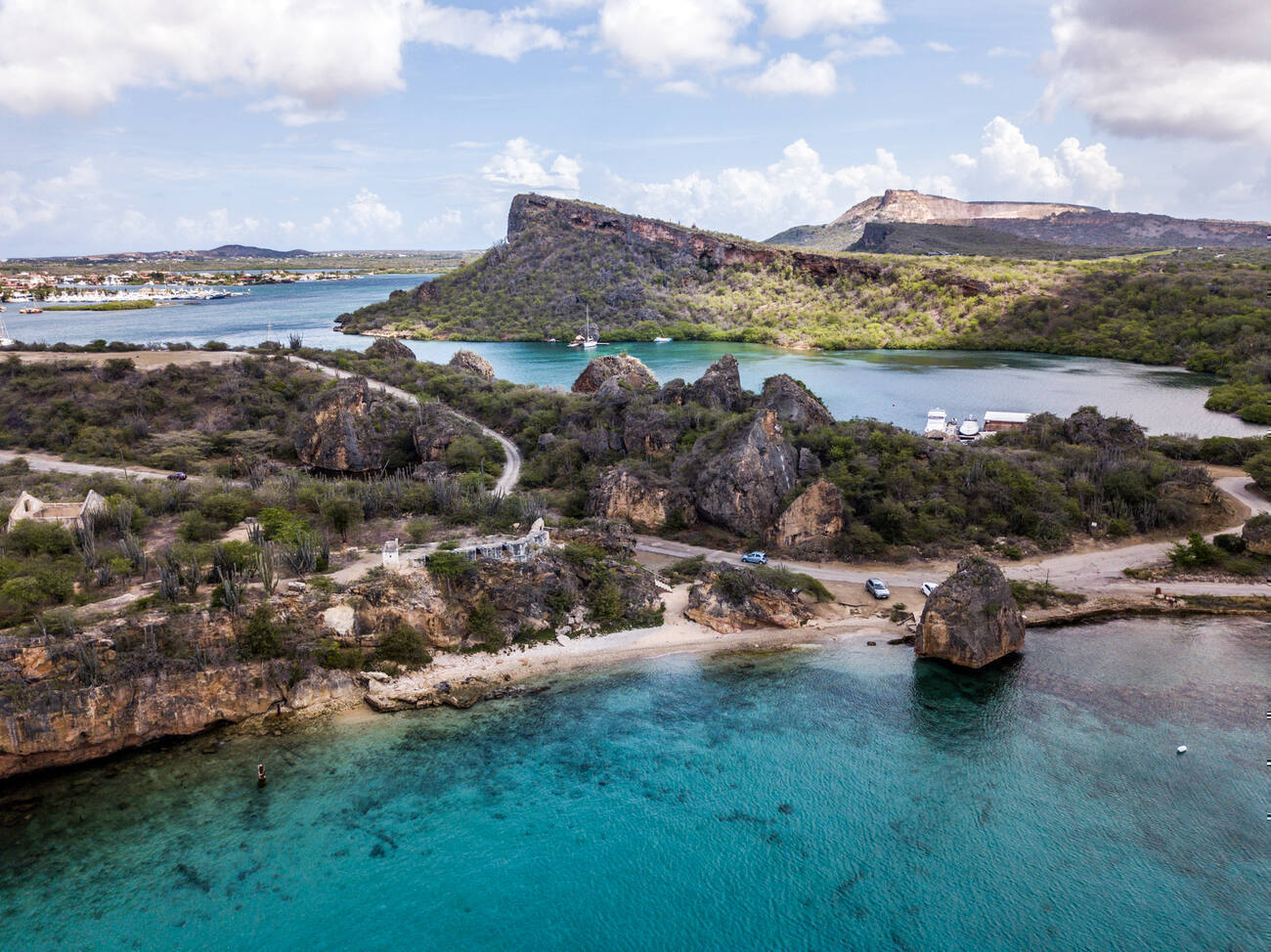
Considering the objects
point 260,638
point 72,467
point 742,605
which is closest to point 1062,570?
point 742,605

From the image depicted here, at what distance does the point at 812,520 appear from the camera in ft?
153

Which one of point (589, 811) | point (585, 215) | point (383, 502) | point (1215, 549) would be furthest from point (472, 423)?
point (585, 215)

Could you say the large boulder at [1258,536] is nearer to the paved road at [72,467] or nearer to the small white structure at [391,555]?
the small white structure at [391,555]

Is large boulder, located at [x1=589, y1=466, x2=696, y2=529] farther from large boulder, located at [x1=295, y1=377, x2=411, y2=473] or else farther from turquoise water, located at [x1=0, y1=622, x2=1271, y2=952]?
large boulder, located at [x1=295, y1=377, x2=411, y2=473]

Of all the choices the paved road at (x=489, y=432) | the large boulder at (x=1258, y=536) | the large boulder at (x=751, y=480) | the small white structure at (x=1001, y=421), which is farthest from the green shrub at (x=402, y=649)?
the small white structure at (x=1001, y=421)

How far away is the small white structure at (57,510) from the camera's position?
1517 inches

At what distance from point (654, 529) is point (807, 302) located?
4758 inches

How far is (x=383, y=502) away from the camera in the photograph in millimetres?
48938

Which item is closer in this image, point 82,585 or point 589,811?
point 589,811

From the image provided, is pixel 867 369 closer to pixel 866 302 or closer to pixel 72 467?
pixel 866 302

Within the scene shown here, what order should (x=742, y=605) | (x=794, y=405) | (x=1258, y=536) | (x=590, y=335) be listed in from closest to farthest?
(x=742, y=605) < (x=1258, y=536) < (x=794, y=405) < (x=590, y=335)

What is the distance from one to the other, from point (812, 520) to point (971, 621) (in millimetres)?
13450

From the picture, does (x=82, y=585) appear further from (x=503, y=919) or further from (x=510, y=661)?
(x=503, y=919)

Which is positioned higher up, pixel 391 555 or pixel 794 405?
pixel 794 405
